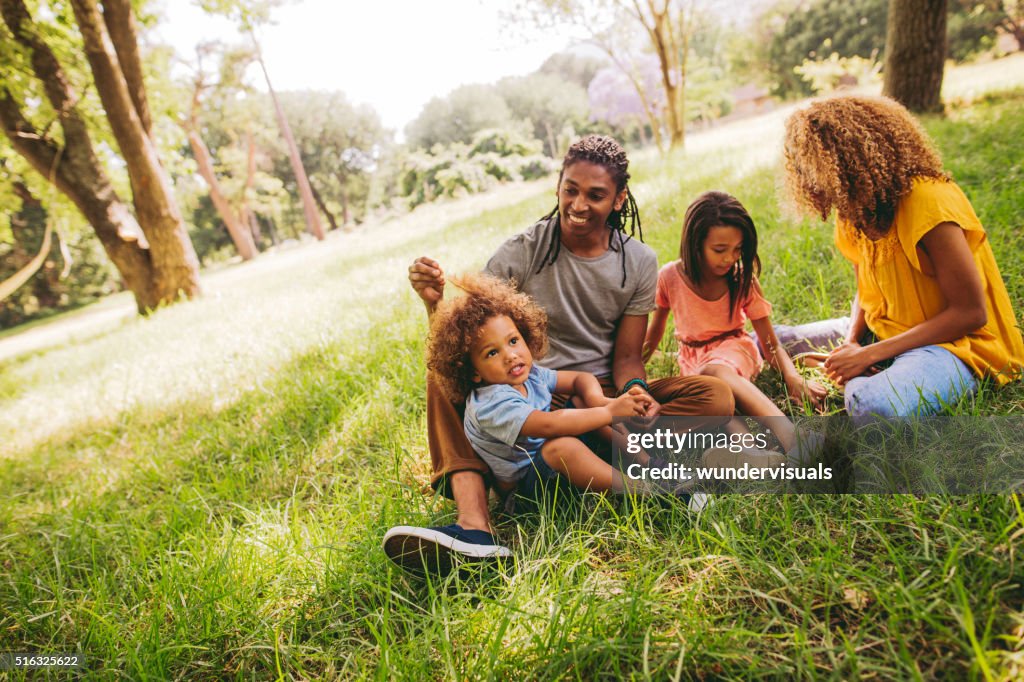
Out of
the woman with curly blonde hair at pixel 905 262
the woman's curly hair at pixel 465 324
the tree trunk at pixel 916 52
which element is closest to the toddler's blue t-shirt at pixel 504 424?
the woman's curly hair at pixel 465 324

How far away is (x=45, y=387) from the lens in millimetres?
6449

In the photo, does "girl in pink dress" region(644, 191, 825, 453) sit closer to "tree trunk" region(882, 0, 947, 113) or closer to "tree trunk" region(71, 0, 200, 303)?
"tree trunk" region(882, 0, 947, 113)

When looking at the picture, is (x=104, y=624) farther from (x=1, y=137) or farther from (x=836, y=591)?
(x=1, y=137)

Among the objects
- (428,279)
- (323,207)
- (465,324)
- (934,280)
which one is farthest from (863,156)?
(323,207)

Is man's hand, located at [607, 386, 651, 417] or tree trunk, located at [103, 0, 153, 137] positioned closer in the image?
man's hand, located at [607, 386, 651, 417]

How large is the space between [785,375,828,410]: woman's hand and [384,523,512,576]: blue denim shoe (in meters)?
1.58

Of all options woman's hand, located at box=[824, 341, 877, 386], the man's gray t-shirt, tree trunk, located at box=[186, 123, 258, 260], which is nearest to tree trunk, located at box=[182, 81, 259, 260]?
tree trunk, located at box=[186, 123, 258, 260]

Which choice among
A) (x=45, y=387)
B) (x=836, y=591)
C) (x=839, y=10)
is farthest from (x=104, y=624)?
(x=839, y=10)

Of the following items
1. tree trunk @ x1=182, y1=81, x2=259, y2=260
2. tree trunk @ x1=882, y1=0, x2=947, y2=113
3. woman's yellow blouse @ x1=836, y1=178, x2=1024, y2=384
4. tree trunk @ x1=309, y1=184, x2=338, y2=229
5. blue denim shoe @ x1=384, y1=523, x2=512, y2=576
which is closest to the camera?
blue denim shoe @ x1=384, y1=523, x2=512, y2=576

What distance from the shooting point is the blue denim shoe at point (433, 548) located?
1.69m

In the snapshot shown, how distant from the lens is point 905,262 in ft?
7.10

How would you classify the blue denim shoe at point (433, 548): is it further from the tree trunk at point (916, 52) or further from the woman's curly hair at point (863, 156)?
the tree trunk at point (916, 52)

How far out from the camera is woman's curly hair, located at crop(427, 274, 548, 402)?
2.06m

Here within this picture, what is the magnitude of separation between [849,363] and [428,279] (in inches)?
75.2
